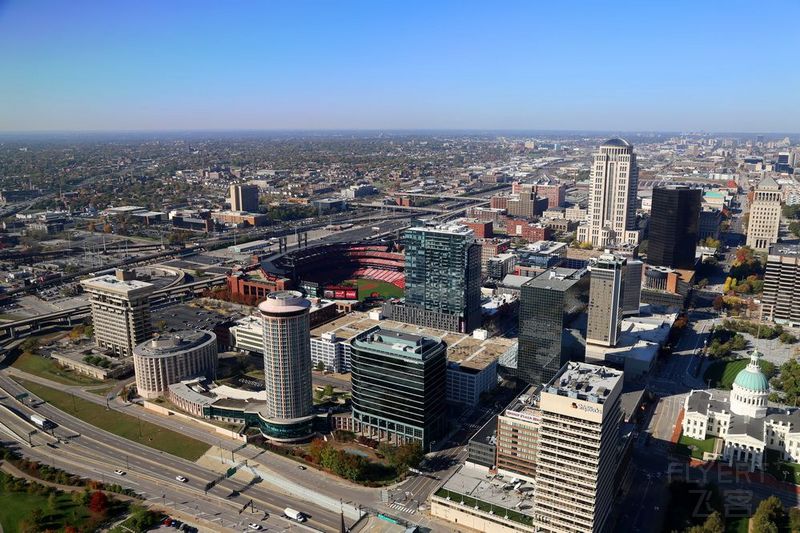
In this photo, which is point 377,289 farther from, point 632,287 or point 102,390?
point 102,390

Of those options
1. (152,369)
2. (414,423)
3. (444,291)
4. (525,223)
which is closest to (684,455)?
(414,423)

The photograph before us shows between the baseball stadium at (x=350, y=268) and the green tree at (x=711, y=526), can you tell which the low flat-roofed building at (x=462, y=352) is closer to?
the baseball stadium at (x=350, y=268)

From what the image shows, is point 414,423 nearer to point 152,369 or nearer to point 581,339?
point 581,339

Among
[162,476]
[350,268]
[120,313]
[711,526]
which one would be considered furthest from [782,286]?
[120,313]

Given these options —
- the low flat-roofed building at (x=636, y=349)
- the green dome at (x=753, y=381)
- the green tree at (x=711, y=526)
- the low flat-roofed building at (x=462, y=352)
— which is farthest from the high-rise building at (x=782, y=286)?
the green tree at (x=711, y=526)

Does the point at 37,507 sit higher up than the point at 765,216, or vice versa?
the point at 765,216

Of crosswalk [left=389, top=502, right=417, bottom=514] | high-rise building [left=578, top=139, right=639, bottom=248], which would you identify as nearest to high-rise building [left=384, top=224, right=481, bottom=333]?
crosswalk [left=389, top=502, right=417, bottom=514]
